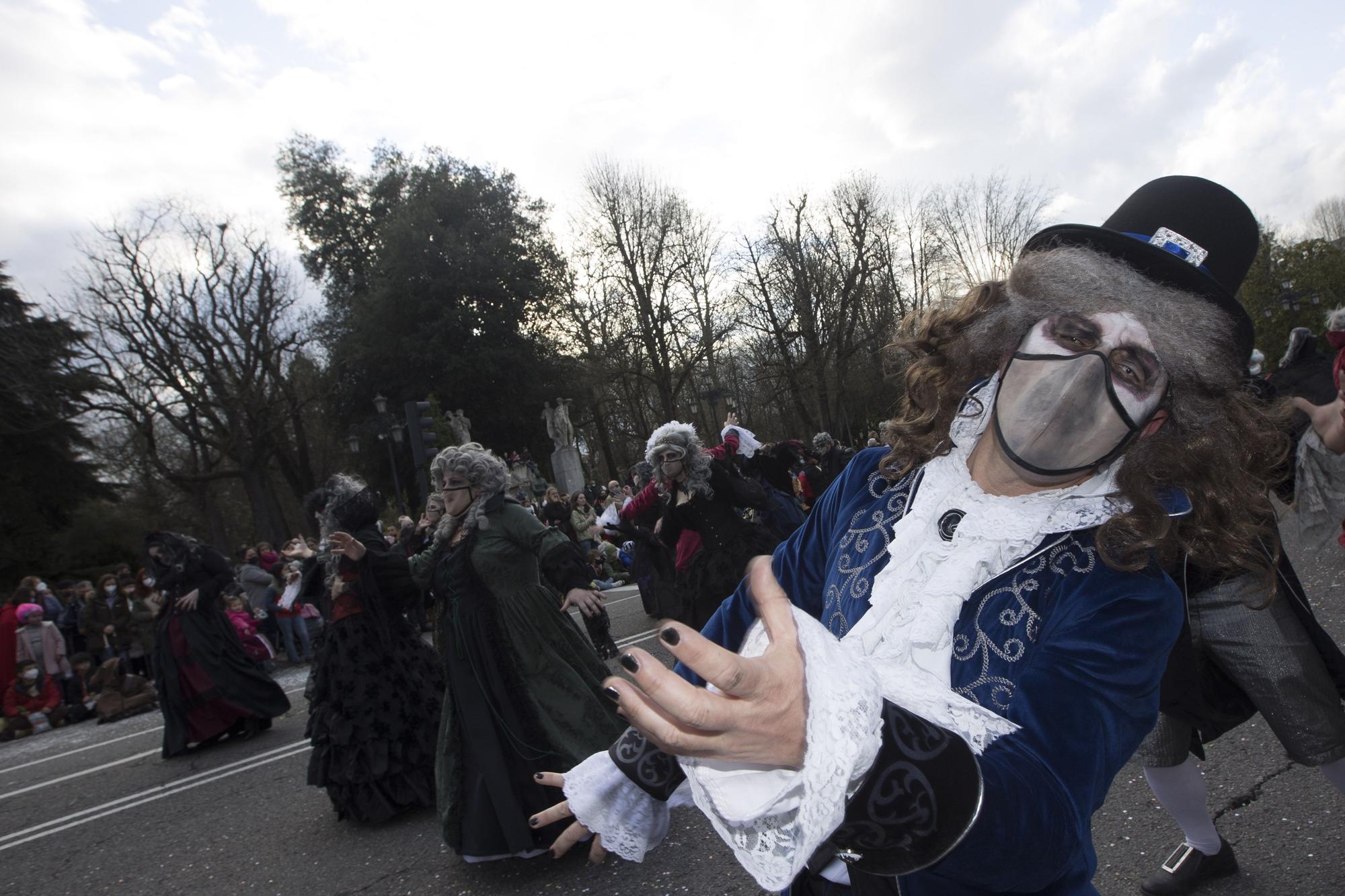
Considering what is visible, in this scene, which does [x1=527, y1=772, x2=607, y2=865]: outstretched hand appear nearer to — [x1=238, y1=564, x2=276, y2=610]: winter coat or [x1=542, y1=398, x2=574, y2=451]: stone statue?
[x1=238, y1=564, x2=276, y2=610]: winter coat

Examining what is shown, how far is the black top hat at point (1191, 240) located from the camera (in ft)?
5.12

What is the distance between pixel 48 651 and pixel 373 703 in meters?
7.95

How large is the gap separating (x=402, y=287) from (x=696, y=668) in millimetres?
31740

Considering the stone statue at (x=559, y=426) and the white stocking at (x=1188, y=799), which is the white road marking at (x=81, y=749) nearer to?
the white stocking at (x=1188, y=799)

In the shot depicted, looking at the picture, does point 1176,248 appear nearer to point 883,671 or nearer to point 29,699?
point 883,671

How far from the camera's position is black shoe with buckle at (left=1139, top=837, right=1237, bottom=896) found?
2.89 m

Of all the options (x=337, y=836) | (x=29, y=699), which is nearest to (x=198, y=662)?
(x=337, y=836)

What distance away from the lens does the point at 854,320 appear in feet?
97.5

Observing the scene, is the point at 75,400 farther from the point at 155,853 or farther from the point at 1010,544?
the point at 1010,544

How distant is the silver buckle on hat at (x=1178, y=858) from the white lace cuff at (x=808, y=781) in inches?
104

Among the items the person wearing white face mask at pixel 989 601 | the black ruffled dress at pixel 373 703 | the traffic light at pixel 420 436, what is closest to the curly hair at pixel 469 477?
the black ruffled dress at pixel 373 703

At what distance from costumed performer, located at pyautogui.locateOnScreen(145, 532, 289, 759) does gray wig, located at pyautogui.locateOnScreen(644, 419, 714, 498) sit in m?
3.91

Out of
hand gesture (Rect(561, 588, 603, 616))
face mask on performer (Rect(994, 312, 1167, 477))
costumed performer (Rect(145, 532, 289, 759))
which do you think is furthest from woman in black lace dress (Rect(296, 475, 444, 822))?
face mask on performer (Rect(994, 312, 1167, 477))

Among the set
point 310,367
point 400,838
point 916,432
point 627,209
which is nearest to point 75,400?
point 310,367
